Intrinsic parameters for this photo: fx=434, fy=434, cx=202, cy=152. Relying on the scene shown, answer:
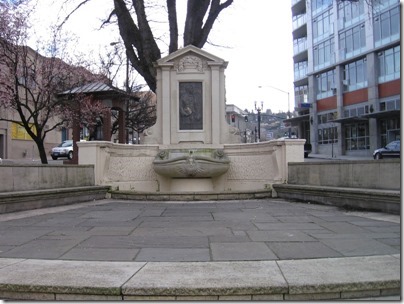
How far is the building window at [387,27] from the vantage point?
1583 inches

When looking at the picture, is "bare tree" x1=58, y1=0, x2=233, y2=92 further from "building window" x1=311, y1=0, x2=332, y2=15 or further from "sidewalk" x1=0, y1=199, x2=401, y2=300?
"building window" x1=311, y1=0, x2=332, y2=15

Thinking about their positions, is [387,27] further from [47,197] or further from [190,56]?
[47,197]

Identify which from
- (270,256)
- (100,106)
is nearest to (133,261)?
(270,256)

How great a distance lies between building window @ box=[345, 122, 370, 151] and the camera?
148 ft

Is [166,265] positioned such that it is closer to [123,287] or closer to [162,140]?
[123,287]

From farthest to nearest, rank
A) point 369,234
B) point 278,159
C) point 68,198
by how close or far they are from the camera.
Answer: point 278,159
point 68,198
point 369,234

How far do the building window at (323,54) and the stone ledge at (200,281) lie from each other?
164 feet

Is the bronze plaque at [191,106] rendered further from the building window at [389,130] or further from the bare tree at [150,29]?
the building window at [389,130]

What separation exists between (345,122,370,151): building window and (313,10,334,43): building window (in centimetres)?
1251

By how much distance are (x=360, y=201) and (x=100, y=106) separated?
15.8 meters

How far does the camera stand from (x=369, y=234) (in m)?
6.97

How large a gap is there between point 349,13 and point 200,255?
48.4m

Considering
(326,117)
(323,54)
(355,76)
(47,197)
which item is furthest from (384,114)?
(47,197)

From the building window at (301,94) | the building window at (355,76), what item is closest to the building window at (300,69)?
the building window at (301,94)
